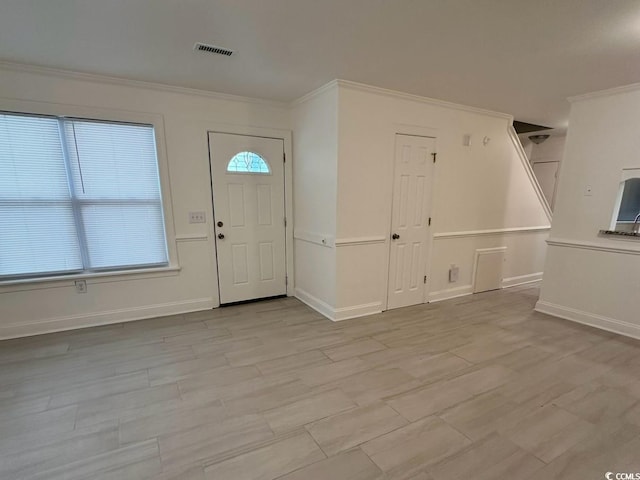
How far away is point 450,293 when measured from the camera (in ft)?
13.7

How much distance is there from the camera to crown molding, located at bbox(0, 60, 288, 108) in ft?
8.76

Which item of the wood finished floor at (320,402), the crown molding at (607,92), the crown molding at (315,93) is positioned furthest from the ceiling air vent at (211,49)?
the crown molding at (607,92)

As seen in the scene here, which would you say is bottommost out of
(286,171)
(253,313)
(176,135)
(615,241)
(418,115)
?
(253,313)

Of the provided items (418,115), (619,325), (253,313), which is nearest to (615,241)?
(619,325)

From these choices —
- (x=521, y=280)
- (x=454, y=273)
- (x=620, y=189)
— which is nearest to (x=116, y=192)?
(x=454, y=273)

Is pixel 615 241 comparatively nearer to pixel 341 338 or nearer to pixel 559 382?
pixel 559 382

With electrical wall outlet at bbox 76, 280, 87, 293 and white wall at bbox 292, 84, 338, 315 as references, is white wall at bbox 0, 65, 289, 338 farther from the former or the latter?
white wall at bbox 292, 84, 338, 315

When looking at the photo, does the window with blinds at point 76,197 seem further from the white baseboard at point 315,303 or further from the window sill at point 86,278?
the white baseboard at point 315,303

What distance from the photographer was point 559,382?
2297mm

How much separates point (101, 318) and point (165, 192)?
1529mm

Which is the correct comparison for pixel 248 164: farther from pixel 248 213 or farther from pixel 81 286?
pixel 81 286

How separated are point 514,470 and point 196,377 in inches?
84.1

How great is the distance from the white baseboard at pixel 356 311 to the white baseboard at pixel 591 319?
6.72ft

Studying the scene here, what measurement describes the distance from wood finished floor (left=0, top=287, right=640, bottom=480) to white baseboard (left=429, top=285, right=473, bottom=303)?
74 centimetres
